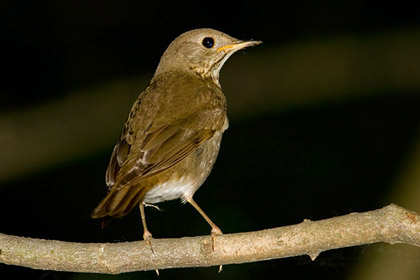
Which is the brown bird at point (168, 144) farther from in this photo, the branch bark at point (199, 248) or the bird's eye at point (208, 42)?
the branch bark at point (199, 248)

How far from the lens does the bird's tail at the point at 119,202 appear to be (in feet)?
13.9

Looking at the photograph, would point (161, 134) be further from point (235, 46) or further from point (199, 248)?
point (235, 46)

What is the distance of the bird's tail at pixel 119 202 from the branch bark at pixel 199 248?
0.26m

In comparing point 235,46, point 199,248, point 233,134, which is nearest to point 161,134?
point 199,248

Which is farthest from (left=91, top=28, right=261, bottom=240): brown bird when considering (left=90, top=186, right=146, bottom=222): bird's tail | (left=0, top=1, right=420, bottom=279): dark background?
(left=0, top=1, right=420, bottom=279): dark background

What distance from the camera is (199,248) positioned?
4340 millimetres

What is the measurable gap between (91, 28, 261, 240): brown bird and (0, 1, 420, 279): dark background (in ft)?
2.71

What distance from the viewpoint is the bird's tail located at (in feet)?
13.9

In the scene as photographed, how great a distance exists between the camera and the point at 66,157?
6.39 metres

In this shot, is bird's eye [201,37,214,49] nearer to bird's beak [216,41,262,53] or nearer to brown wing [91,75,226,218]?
bird's beak [216,41,262,53]

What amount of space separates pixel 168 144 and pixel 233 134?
2.30m

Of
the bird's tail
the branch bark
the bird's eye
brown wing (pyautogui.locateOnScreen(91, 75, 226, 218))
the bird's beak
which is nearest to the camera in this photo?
the branch bark

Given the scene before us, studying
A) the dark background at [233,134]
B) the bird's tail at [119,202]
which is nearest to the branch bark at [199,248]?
the bird's tail at [119,202]

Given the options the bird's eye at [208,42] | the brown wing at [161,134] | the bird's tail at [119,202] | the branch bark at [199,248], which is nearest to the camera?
the branch bark at [199,248]
